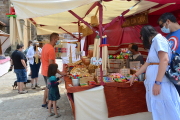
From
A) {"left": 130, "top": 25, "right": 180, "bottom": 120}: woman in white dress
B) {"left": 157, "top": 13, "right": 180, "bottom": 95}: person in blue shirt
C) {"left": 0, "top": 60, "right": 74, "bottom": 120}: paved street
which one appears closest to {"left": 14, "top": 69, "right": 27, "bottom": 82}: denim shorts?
{"left": 0, "top": 60, "right": 74, "bottom": 120}: paved street

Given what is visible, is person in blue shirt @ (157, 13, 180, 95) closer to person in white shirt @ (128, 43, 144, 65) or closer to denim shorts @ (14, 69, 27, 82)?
person in white shirt @ (128, 43, 144, 65)

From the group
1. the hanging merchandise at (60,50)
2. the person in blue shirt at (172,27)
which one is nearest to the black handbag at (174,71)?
the person in blue shirt at (172,27)

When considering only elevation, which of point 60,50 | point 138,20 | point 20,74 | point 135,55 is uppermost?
point 138,20

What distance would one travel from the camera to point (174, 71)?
1.75m

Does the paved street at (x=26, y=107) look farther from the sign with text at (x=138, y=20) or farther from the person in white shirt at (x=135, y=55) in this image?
the sign with text at (x=138, y=20)

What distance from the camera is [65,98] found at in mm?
4555

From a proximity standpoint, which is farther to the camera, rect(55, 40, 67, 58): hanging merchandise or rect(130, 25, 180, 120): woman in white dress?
rect(55, 40, 67, 58): hanging merchandise

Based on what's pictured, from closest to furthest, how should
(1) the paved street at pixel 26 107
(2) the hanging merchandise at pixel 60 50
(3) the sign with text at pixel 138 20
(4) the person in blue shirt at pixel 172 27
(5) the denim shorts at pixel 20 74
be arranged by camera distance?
1. (4) the person in blue shirt at pixel 172 27
2. (1) the paved street at pixel 26 107
3. (3) the sign with text at pixel 138 20
4. (5) the denim shorts at pixel 20 74
5. (2) the hanging merchandise at pixel 60 50

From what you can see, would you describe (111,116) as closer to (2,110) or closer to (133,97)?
(133,97)

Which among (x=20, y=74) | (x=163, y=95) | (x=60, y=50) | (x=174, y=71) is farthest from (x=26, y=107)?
(x=60, y=50)

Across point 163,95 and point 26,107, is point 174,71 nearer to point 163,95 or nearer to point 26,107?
point 163,95

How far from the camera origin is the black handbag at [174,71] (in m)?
1.70

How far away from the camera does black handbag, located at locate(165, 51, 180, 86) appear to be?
67.1 inches

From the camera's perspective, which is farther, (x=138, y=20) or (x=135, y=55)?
(x=135, y=55)
